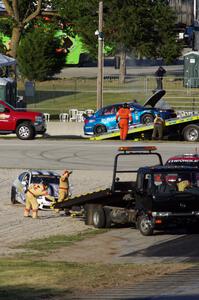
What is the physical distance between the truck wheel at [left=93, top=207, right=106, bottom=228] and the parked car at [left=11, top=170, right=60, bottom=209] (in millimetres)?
3227

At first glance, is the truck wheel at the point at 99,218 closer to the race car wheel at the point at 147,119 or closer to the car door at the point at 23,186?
the car door at the point at 23,186

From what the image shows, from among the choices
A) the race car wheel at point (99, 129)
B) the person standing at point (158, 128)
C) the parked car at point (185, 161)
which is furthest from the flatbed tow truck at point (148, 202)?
the race car wheel at point (99, 129)

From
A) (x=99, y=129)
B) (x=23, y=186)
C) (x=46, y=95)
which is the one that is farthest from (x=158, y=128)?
(x=46, y=95)

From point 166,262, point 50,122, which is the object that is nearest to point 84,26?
point 50,122

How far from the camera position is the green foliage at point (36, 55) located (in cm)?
7738

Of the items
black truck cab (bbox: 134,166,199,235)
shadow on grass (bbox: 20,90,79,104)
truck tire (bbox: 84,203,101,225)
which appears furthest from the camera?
shadow on grass (bbox: 20,90,79,104)

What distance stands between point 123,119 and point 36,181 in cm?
1660

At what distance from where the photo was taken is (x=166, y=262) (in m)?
19.7

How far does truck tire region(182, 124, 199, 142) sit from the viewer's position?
150ft

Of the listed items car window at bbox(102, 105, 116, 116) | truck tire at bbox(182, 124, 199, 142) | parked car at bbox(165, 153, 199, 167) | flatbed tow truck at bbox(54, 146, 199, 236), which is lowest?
flatbed tow truck at bbox(54, 146, 199, 236)

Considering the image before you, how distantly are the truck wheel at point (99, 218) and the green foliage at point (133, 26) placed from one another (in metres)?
48.2

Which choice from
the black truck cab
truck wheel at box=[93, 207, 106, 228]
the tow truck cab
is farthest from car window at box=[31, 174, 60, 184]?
the black truck cab

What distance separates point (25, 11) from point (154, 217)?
2117 inches

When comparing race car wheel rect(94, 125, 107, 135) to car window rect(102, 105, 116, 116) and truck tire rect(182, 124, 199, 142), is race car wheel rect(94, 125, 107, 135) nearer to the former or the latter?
car window rect(102, 105, 116, 116)
